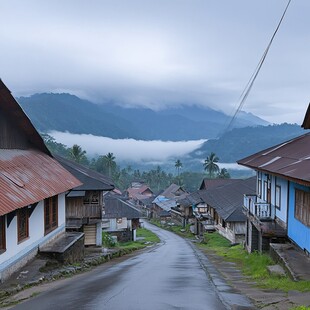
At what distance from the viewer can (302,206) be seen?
50.6 ft

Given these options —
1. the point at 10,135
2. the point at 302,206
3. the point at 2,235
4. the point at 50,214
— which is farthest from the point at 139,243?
the point at 2,235

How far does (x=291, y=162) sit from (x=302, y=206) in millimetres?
2188

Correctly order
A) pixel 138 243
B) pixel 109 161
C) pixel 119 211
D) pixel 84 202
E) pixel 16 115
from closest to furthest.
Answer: pixel 16 115, pixel 84 202, pixel 138 243, pixel 119 211, pixel 109 161

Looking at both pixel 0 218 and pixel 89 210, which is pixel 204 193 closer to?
pixel 89 210

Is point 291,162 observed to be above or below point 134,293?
above

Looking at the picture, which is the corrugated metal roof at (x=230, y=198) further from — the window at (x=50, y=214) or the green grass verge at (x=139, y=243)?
the window at (x=50, y=214)

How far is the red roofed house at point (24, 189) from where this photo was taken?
41.8ft

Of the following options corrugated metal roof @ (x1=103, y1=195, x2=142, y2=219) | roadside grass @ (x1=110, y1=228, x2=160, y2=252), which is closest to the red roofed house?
roadside grass @ (x1=110, y1=228, x2=160, y2=252)

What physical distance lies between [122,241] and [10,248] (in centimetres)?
3430

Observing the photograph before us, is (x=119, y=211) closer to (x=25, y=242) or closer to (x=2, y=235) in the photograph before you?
(x=25, y=242)

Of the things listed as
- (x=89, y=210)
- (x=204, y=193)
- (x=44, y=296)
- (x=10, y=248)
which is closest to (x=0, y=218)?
(x=10, y=248)

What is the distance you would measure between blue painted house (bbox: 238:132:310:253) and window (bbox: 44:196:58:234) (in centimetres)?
985

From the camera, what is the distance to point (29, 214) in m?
15.5

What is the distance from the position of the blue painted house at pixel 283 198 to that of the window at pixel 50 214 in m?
9.85
